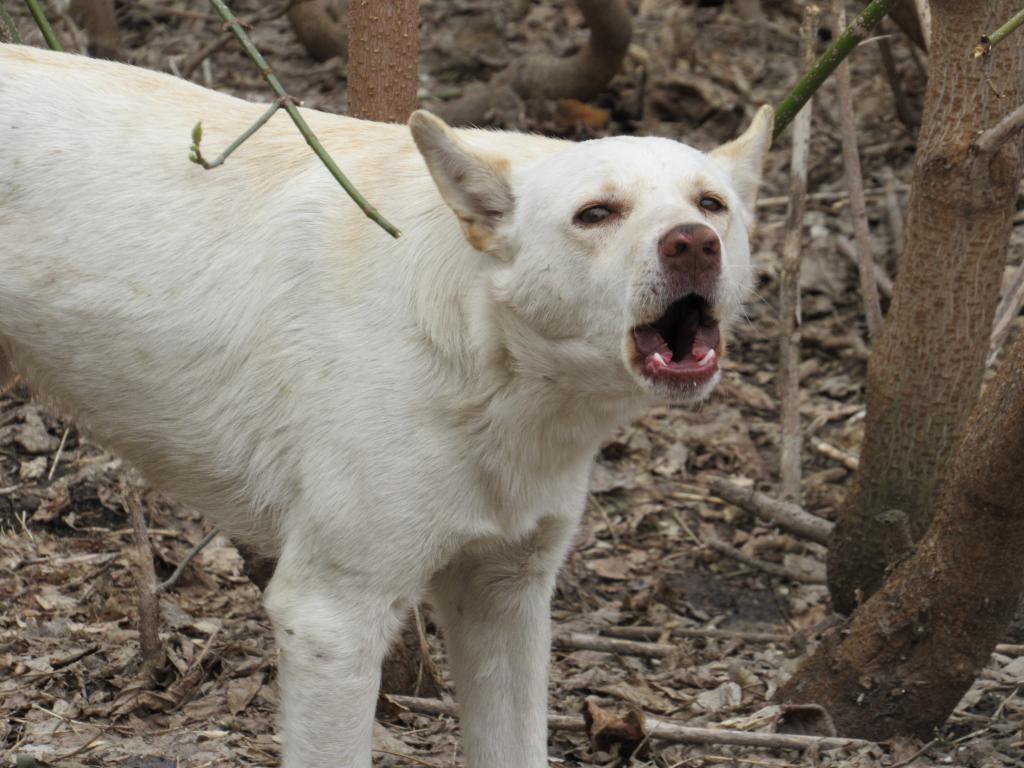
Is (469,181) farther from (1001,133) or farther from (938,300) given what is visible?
(938,300)

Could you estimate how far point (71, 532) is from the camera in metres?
5.69

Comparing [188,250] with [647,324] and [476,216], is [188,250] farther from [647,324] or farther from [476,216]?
[647,324]

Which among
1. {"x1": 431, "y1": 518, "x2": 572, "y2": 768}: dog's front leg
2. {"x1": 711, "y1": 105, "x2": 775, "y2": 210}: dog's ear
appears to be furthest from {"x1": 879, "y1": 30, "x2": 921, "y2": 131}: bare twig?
{"x1": 431, "y1": 518, "x2": 572, "y2": 768}: dog's front leg

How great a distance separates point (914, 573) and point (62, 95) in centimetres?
284

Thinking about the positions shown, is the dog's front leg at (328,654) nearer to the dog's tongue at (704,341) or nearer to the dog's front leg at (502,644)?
the dog's front leg at (502,644)

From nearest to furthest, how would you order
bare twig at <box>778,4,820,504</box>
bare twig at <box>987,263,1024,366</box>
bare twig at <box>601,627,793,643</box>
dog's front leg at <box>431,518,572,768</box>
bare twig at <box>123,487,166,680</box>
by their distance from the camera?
dog's front leg at <box>431,518,572,768</box> → bare twig at <box>123,487,166,680</box> → bare twig at <box>987,263,1024,366</box> → bare twig at <box>601,627,793,643</box> → bare twig at <box>778,4,820,504</box>

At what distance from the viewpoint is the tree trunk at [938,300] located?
14.9 ft

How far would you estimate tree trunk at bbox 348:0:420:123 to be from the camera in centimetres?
471

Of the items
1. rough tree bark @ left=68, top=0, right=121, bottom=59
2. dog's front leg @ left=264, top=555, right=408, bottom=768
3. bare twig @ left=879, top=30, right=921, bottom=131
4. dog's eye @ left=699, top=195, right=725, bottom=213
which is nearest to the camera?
dog's eye @ left=699, top=195, right=725, bottom=213

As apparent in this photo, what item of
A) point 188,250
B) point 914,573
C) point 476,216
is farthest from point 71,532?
point 914,573

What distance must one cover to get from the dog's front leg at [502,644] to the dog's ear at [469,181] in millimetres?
923

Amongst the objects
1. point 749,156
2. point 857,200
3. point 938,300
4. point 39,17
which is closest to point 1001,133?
point 749,156

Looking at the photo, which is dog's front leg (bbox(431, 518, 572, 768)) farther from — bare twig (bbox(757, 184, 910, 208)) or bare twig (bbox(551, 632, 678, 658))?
bare twig (bbox(757, 184, 910, 208))

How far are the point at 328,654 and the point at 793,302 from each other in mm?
2972
